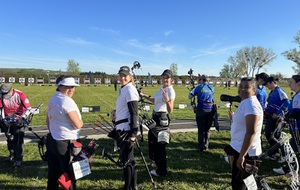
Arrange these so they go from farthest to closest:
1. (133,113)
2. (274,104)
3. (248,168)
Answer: (274,104), (133,113), (248,168)

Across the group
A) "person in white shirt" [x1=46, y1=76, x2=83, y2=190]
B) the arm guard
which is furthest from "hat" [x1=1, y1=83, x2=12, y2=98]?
the arm guard

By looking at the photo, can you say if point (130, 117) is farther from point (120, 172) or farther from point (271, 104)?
point (271, 104)

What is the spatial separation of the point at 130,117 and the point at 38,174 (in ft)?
9.67

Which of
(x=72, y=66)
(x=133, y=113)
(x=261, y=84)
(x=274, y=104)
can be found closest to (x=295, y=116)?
(x=274, y=104)

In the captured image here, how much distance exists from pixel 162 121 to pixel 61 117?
222 cm

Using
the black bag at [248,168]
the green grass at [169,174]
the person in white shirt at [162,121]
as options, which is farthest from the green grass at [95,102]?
the black bag at [248,168]

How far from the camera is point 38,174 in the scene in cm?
533

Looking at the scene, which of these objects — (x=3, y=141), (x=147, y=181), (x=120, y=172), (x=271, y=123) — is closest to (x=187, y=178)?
(x=147, y=181)

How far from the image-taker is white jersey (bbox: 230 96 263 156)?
2.96 m

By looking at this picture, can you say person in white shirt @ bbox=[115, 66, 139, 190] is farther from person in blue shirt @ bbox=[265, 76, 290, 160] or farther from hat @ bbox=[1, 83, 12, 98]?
person in blue shirt @ bbox=[265, 76, 290, 160]

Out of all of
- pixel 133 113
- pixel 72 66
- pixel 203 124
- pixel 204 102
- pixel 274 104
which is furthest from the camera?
pixel 72 66

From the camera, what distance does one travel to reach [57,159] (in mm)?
3609

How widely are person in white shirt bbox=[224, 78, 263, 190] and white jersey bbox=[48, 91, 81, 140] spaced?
228cm

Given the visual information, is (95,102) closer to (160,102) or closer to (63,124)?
(160,102)
